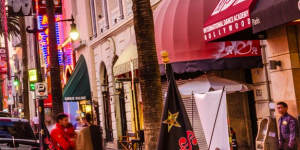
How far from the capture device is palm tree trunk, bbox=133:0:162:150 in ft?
35.6

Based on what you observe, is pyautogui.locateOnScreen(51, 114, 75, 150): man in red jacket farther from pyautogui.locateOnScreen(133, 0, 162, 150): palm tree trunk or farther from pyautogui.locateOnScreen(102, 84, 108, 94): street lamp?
pyautogui.locateOnScreen(102, 84, 108, 94): street lamp

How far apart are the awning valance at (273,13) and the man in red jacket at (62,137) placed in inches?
171

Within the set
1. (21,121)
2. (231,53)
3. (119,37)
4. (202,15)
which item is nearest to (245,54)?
(231,53)

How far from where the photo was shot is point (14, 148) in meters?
12.2

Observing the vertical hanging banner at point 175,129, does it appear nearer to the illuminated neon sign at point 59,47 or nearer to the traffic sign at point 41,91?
the traffic sign at point 41,91

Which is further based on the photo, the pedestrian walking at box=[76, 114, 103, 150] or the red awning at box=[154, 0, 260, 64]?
the red awning at box=[154, 0, 260, 64]

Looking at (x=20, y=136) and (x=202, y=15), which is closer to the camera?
(x=20, y=136)

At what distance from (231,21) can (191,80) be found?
15.8ft

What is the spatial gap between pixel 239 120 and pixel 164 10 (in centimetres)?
438

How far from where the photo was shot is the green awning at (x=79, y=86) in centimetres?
3080

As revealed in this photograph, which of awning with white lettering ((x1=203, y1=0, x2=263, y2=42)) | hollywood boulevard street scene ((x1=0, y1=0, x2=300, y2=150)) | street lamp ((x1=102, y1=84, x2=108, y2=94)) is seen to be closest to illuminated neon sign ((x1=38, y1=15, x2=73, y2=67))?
hollywood boulevard street scene ((x1=0, y1=0, x2=300, y2=150))

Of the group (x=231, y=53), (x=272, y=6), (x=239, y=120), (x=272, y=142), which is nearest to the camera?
(x=272, y=6)

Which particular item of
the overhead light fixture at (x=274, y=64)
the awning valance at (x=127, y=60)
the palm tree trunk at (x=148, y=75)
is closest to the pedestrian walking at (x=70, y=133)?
the palm tree trunk at (x=148, y=75)

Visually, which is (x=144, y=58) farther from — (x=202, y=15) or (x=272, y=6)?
(x=202, y=15)
